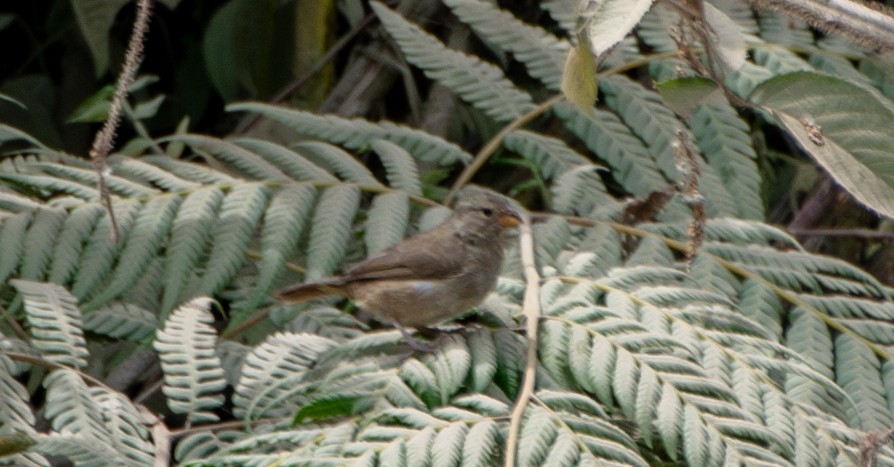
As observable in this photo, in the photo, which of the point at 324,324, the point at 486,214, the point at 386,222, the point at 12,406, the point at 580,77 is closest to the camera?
the point at 580,77

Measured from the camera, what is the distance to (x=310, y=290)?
266cm

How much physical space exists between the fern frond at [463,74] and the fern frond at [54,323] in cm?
130

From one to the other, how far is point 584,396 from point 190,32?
9.82 feet

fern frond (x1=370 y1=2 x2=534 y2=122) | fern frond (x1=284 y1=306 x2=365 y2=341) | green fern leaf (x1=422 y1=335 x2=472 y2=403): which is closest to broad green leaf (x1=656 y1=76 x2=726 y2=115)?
green fern leaf (x1=422 y1=335 x2=472 y2=403)

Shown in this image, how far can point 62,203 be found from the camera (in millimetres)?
2781

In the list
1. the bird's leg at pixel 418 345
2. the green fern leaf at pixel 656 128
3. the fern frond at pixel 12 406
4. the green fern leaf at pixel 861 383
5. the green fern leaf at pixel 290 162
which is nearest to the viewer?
the fern frond at pixel 12 406

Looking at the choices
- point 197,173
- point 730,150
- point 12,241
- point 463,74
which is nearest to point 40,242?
point 12,241

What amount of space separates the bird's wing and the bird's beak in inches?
7.2

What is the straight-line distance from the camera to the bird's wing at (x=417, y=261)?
9.03 feet

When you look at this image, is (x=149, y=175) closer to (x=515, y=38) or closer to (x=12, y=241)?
(x=12, y=241)

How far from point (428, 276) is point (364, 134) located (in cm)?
57

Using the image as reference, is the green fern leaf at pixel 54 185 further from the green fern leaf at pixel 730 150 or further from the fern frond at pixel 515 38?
the green fern leaf at pixel 730 150

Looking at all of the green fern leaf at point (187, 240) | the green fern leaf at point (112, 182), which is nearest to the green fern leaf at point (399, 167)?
the green fern leaf at point (187, 240)

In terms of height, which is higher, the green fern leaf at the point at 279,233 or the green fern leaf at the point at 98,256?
the green fern leaf at the point at 279,233
